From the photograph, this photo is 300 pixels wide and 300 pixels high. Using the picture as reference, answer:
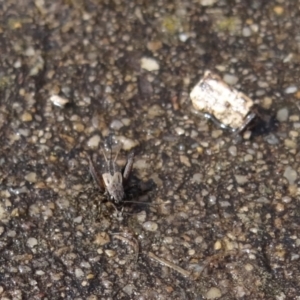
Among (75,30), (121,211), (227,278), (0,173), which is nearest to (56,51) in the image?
(75,30)

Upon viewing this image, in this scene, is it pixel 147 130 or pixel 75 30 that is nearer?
pixel 147 130

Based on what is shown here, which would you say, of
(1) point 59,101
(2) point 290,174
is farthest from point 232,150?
(1) point 59,101

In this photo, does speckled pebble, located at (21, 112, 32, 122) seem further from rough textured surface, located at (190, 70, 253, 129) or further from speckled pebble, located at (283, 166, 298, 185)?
speckled pebble, located at (283, 166, 298, 185)

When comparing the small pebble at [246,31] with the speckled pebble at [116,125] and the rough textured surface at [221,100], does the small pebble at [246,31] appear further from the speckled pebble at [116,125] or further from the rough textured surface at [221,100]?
the speckled pebble at [116,125]

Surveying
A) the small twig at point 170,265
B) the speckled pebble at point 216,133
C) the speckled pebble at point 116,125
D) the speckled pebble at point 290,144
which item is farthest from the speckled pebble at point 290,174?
the speckled pebble at point 116,125

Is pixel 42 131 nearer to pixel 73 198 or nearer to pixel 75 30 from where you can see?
pixel 73 198

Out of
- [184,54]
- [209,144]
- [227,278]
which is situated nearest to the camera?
[227,278]
